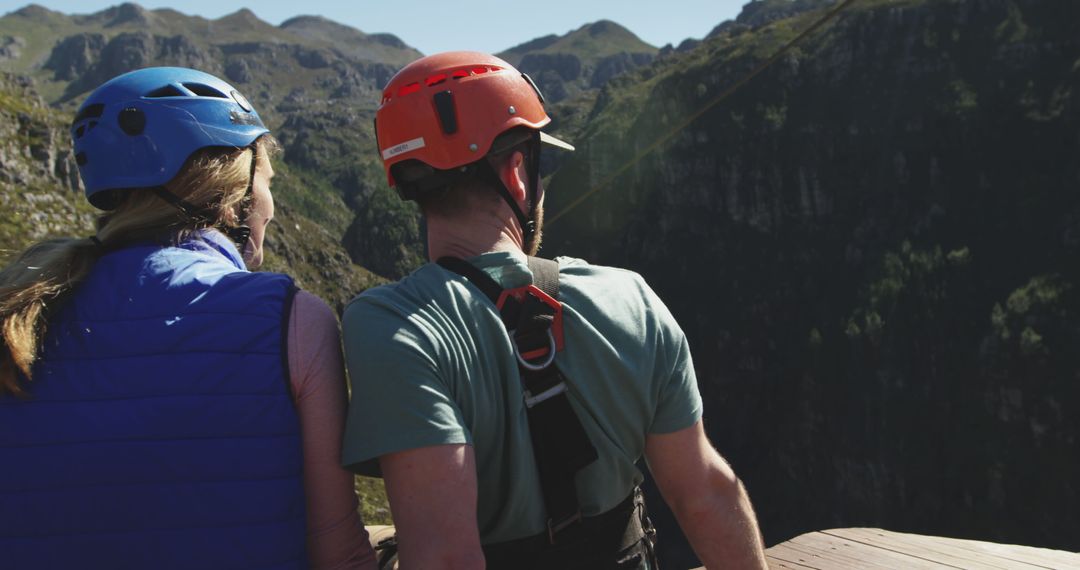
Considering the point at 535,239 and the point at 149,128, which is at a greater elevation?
the point at 149,128

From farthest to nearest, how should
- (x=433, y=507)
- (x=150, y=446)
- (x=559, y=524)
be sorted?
(x=559, y=524) → (x=433, y=507) → (x=150, y=446)

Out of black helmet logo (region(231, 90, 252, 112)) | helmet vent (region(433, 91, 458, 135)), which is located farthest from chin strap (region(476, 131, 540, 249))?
black helmet logo (region(231, 90, 252, 112))

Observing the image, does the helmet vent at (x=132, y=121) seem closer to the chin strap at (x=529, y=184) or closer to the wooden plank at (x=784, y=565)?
the chin strap at (x=529, y=184)

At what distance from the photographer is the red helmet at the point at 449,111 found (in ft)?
10.7

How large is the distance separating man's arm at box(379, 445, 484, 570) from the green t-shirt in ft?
0.20

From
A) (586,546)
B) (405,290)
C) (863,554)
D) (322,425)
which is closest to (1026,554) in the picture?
(863,554)

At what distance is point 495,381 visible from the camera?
2.96m

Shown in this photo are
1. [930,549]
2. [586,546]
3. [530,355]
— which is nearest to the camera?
[530,355]

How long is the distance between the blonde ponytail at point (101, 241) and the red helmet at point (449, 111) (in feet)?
2.07

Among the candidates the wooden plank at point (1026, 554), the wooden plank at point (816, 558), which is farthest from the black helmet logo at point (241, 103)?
the wooden plank at point (1026, 554)

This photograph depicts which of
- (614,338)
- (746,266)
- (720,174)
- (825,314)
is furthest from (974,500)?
(614,338)

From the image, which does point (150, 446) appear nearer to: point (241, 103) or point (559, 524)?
point (559, 524)

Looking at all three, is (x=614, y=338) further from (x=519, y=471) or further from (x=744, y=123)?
(x=744, y=123)

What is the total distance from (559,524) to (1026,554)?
376 cm
